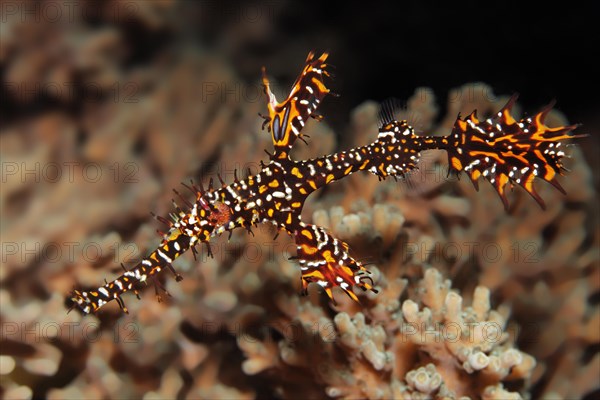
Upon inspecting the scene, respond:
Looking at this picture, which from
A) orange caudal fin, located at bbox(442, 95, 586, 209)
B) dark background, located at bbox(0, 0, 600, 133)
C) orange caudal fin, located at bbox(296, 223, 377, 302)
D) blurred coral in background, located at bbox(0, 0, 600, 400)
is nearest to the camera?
orange caudal fin, located at bbox(442, 95, 586, 209)

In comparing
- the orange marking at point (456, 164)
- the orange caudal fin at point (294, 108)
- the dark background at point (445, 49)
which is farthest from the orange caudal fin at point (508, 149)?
the dark background at point (445, 49)

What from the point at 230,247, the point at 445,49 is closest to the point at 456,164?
the point at 230,247

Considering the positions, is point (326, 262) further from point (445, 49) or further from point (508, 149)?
point (445, 49)

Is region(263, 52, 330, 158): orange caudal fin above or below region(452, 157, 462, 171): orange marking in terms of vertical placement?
above

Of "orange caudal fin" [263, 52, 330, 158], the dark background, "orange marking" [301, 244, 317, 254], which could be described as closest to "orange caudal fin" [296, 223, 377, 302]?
"orange marking" [301, 244, 317, 254]

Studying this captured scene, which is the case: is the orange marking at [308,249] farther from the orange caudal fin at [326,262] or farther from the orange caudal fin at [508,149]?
the orange caudal fin at [508,149]

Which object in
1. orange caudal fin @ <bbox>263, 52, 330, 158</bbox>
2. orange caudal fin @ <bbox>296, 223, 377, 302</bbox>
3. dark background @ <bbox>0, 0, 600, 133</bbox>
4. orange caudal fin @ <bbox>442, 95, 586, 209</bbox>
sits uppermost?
dark background @ <bbox>0, 0, 600, 133</bbox>

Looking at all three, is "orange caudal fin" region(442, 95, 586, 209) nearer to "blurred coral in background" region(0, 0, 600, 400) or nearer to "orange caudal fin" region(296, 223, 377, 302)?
"blurred coral in background" region(0, 0, 600, 400)

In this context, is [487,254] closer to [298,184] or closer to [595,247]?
[595,247]
